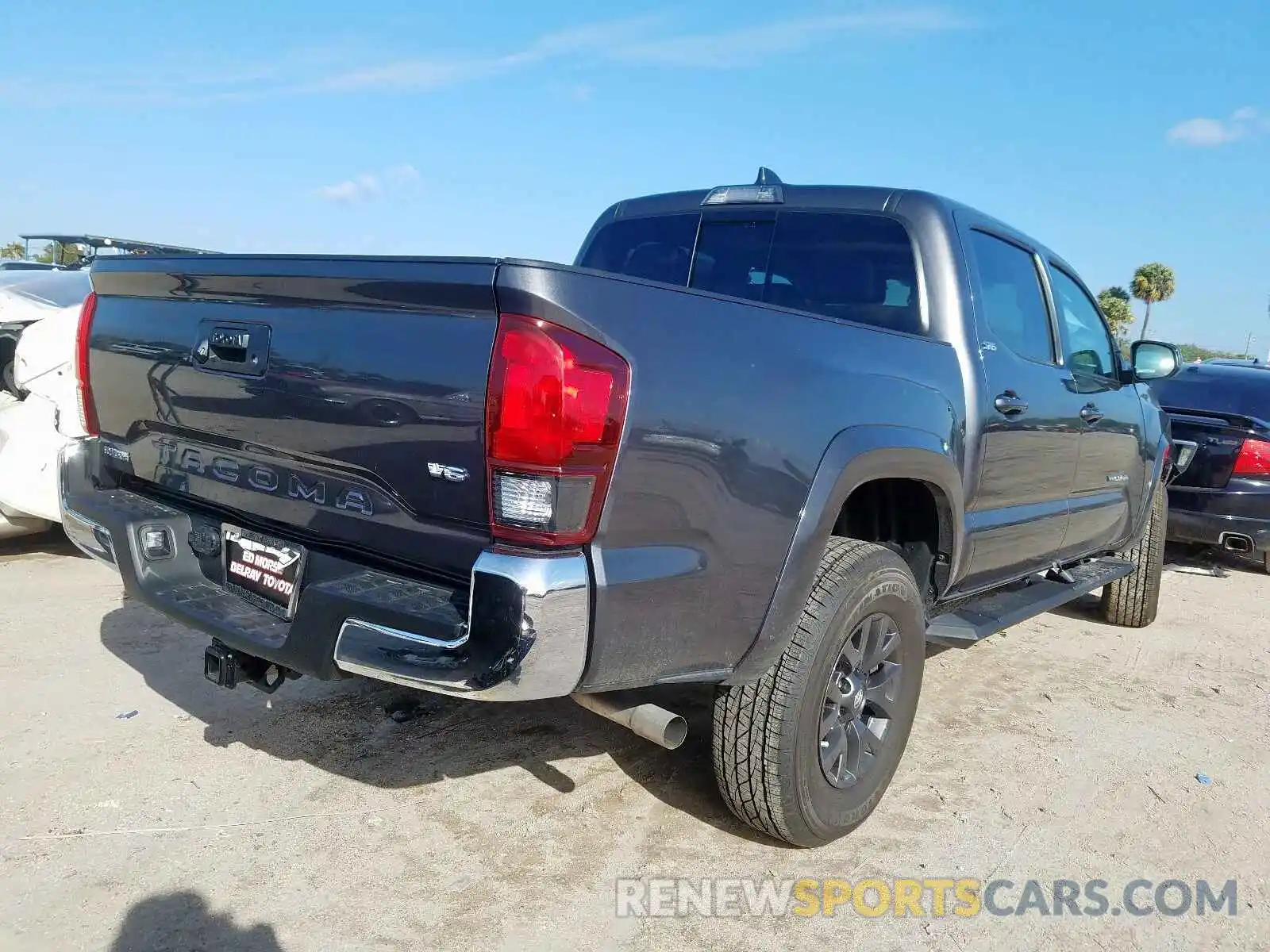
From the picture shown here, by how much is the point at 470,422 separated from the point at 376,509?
1.32ft

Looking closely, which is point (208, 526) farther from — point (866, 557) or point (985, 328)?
point (985, 328)

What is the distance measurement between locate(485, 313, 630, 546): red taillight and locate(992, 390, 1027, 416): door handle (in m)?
1.91

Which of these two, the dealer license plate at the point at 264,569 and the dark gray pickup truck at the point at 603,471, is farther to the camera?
the dealer license plate at the point at 264,569

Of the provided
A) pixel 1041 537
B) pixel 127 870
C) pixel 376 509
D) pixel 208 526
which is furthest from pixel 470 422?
pixel 1041 537

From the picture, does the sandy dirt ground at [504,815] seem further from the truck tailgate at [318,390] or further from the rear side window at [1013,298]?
the rear side window at [1013,298]

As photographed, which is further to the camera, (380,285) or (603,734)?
(603,734)

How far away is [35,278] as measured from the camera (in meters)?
5.66

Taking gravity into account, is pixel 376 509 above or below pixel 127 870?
Result: above

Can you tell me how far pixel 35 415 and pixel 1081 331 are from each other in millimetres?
4979

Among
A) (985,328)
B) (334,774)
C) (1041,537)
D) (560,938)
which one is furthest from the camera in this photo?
(1041,537)

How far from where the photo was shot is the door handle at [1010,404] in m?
3.46
